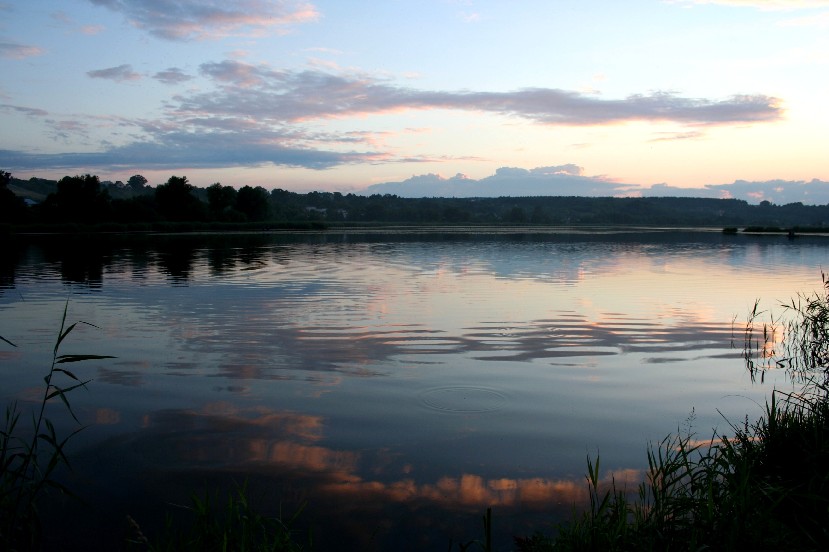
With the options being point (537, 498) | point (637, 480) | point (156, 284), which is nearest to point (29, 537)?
point (537, 498)

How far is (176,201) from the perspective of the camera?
Result: 116m

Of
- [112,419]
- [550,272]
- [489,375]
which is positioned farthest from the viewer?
[550,272]

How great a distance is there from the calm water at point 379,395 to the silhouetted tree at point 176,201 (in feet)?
317

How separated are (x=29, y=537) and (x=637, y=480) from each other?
5763 mm

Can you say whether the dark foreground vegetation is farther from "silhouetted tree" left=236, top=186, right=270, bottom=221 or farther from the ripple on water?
"silhouetted tree" left=236, top=186, right=270, bottom=221

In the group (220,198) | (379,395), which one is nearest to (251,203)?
(220,198)

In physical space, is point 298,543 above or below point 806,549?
below

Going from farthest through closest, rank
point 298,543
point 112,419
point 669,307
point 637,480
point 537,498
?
1. point 669,307
2. point 112,419
3. point 637,480
4. point 537,498
5. point 298,543

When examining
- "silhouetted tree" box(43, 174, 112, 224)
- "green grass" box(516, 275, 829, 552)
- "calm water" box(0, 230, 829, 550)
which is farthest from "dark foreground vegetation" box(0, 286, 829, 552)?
"silhouetted tree" box(43, 174, 112, 224)

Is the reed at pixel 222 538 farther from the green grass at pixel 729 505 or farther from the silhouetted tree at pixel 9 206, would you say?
the silhouetted tree at pixel 9 206

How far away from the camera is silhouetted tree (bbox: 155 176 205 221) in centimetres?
11538

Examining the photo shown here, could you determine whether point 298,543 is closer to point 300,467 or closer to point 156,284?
point 300,467

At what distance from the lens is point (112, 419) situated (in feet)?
29.2

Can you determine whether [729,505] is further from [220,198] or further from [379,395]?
[220,198]
